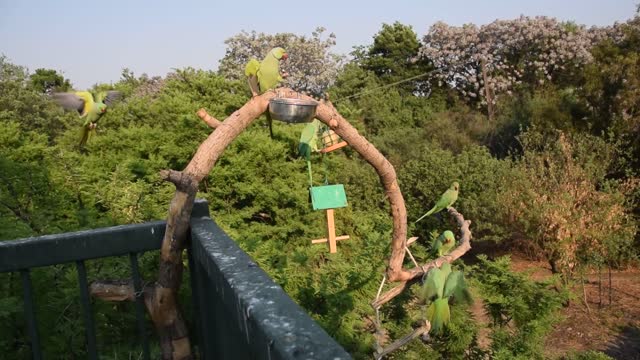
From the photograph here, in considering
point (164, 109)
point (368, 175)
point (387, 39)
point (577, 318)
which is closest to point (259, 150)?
point (164, 109)

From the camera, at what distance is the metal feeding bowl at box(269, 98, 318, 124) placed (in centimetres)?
175

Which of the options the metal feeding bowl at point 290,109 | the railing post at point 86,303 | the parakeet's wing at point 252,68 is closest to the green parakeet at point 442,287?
the metal feeding bowl at point 290,109

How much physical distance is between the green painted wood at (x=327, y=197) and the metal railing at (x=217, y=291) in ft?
16.6

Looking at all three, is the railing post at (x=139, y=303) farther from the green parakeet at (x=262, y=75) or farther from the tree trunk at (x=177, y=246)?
the green parakeet at (x=262, y=75)

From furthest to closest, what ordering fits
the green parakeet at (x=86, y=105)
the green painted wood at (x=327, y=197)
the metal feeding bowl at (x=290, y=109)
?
the green painted wood at (x=327, y=197)
the green parakeet at (x=86, y=105)
the metal feeding bowl at (x=290, y=109)

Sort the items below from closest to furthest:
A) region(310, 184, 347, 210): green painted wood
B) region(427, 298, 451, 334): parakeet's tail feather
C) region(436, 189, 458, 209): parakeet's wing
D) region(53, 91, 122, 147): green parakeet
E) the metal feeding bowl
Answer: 1. the metal feeding bowl
2. region(53, 91, 122, 147): green parakeet
3. region(427, 298, 451, 334): parakeet's tail feather
4. region(436, 189, 458, 209): parakeet's wing
5. region(310, 184, 347, 210): green painted wood

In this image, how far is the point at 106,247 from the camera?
4.56 ft

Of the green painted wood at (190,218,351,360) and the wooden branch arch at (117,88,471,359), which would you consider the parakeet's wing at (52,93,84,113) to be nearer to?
the wooden branch arch at (117,88,471,359)

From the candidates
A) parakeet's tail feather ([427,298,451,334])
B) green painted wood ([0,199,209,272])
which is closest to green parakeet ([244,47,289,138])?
green painted wood ([0,199,209,272])

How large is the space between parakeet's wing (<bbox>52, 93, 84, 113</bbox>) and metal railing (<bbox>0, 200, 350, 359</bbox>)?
0.85 m

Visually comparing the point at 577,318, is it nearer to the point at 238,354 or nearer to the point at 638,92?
the point at 638,92

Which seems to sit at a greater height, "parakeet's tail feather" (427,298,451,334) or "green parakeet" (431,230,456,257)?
"green parakeet" (431,230,456,257)

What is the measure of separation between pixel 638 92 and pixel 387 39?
620 inches

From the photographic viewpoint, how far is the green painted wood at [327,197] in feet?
22.5
